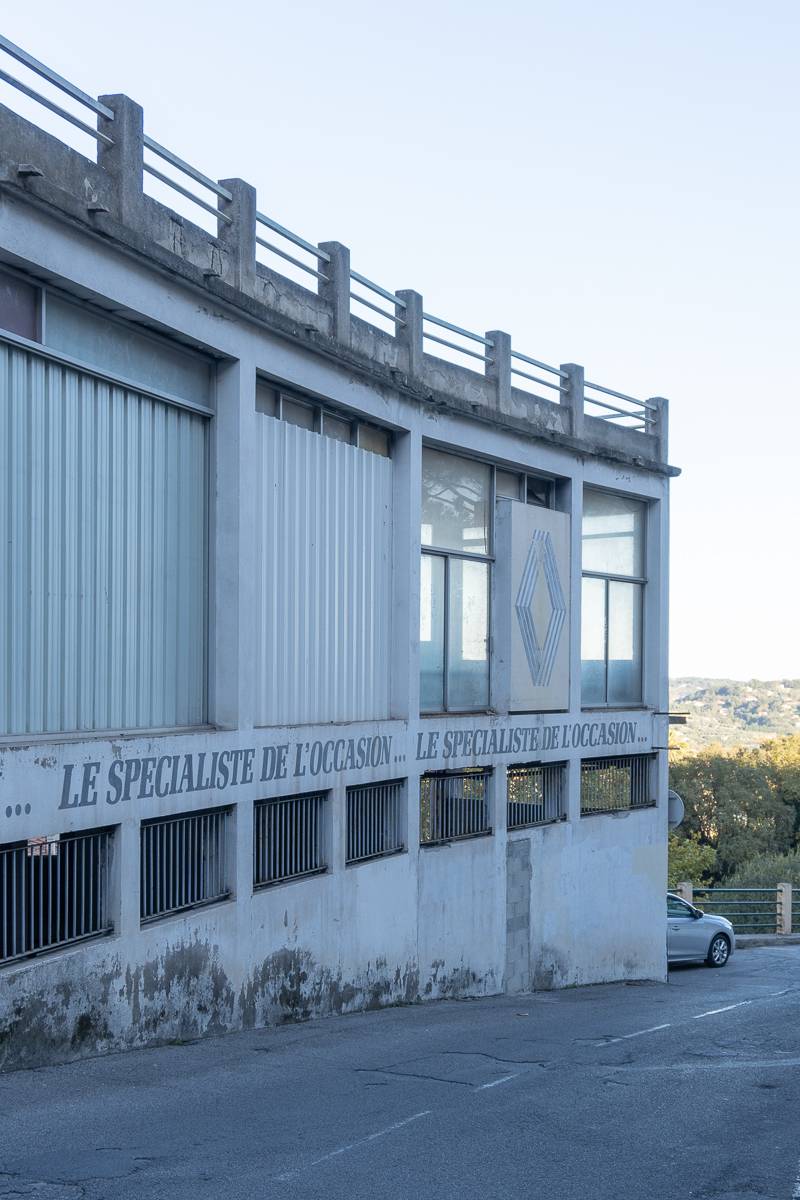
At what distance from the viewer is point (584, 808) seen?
22.7 meters

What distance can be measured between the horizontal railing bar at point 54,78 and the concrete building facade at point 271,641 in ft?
0.17

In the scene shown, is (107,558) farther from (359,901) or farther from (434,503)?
(434,503)

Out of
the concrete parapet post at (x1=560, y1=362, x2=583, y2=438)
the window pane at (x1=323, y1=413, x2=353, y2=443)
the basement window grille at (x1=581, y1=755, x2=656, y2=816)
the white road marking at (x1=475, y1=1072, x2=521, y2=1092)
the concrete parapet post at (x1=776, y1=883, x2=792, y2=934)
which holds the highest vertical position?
the concrete parapet post at (x1=560, y1=362, x2=583, y2=438)

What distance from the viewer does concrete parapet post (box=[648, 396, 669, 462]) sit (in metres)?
25.3

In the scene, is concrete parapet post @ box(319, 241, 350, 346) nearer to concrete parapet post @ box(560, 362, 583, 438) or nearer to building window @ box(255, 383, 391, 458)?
building window @ box(255, 383, 391, 458)

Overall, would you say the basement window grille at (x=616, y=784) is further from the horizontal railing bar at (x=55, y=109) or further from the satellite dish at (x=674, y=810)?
the horizontal railing bar at (x=55, y=109)

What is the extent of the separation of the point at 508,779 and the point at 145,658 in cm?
862

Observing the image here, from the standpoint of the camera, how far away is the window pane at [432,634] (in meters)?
19.0

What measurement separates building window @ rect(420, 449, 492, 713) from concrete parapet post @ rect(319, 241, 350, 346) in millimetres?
3105

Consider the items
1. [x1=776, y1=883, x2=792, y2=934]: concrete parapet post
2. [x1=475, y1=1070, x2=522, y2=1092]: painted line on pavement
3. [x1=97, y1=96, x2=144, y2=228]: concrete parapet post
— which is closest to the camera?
[x1=475, y1=1070, x2=522, y2=1092]: painted line on pavement

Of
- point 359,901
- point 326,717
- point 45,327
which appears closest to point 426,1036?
point 359,901

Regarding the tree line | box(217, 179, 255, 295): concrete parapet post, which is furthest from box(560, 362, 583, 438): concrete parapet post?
the tree line

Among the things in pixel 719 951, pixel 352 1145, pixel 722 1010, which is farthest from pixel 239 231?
pixel 719 951

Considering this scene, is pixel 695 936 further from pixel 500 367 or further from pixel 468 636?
pixel 500 367
